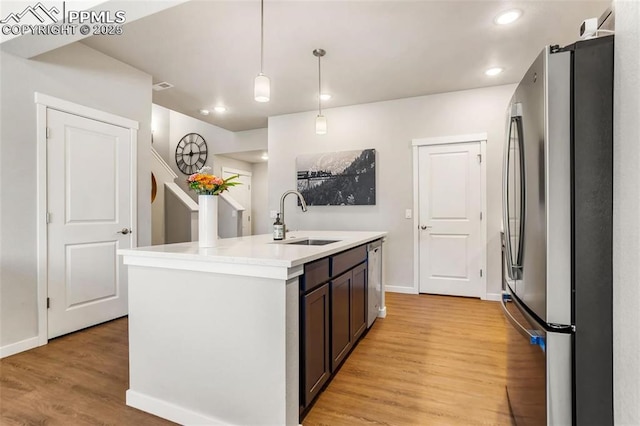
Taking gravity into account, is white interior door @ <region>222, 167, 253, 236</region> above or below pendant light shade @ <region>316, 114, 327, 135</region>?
below

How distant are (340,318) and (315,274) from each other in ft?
1.83

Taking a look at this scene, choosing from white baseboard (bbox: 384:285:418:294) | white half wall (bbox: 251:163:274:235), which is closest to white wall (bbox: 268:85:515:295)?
white baseboard (bbox: 384:285:418:294)

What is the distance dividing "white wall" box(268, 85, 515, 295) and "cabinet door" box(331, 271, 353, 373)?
7.54ft

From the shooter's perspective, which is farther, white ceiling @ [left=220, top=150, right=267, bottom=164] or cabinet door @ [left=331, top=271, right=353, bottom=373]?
white ceiling @ [left=220, top=150, right=267, bottom=164]

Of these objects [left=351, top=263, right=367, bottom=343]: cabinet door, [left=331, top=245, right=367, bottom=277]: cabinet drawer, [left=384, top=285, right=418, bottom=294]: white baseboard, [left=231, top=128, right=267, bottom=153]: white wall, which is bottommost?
[left=384, top=285, right=418, bottom=294]: white baseboard

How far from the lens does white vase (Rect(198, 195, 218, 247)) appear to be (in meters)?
1.99

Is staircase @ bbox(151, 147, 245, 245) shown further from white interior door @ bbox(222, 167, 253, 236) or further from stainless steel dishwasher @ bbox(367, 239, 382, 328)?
stainless steel dishwasher @ bbox(367, 239, 382, 328)

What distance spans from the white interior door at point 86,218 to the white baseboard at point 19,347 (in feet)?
0.40

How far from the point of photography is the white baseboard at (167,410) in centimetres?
164

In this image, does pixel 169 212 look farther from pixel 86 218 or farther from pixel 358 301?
pixel 358 301

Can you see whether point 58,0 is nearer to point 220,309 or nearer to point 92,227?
point 92,227

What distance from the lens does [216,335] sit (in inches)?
63.9

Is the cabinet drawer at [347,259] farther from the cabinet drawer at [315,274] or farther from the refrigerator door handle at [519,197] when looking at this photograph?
the refrigerator door handle at [519,197]

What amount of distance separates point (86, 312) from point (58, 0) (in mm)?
2595
